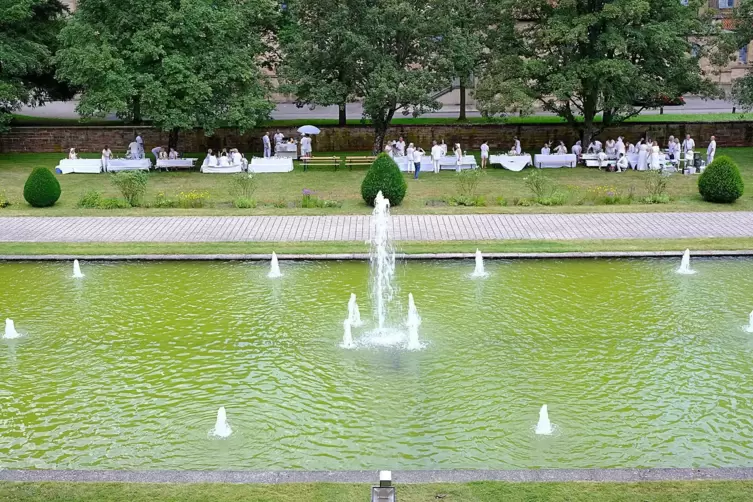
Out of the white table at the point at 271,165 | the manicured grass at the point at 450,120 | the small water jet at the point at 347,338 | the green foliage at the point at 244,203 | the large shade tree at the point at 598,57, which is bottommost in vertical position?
the small water jet at the point at 347,338

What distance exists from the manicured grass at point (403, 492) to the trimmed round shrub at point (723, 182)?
17283 millimetres

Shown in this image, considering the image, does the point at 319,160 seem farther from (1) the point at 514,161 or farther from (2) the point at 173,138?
(1) the point at 514,161

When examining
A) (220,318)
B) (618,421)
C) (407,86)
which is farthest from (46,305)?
(407,86)

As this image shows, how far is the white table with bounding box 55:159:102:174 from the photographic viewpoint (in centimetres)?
3306

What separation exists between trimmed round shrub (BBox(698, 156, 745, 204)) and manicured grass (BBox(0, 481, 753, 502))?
17283 millimetres

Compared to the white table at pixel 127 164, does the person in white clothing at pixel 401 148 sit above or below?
above

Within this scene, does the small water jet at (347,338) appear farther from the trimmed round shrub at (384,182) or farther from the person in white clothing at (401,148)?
the person in white clothing at (401,148)

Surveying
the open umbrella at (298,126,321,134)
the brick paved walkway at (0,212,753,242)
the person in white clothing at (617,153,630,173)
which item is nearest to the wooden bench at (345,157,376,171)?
→ the open umbrella at (298,126,321,134)

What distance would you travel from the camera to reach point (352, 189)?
28.7 meters

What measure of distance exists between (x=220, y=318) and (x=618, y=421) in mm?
7561

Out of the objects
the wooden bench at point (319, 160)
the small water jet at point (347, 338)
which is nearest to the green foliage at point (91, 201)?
the wooden bench at point (319, 160)

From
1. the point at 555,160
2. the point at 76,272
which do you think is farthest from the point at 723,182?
the point at 76,272

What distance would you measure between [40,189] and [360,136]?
1659 cm

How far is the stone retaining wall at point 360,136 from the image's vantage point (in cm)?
3838
